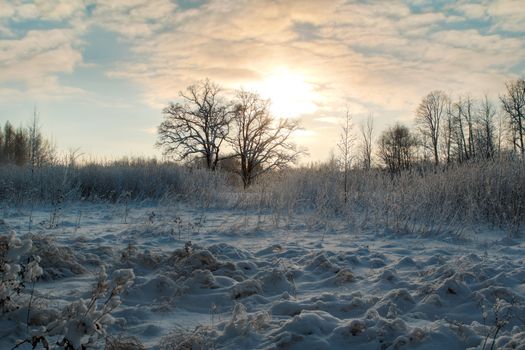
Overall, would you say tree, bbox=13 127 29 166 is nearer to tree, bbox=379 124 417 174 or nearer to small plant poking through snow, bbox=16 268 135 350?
tree, bbox=379 124 417 174

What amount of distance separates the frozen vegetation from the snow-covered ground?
14 millimetres

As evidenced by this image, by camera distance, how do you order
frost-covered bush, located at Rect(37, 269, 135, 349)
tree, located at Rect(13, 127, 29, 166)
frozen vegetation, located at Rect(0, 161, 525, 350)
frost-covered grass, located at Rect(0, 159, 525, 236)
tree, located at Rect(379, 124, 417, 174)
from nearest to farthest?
frost-covered bush, located at Rect(37, 269, 135, 349) < frozen vegetation, located at Rect(0, 161, 525, 350) < frost-covered grass, located at Rect(0, 159, 525, 236) < tree, located at Rect(379, 124, 417, 174) < tree, located at Rect(13, 127, 29, 166)

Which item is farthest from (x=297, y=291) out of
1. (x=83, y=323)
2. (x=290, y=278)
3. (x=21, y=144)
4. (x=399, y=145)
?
(x=21, y=144)

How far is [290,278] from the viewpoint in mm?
4449

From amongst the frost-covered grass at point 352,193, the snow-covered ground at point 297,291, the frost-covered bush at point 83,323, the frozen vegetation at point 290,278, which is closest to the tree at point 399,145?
the frost-covered grass at point 352,193

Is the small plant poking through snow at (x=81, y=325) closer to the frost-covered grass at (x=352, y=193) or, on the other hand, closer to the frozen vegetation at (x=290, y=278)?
the frozen vegetation at (x=290, y=278)

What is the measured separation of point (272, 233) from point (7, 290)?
5.27m

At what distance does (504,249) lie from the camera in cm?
589

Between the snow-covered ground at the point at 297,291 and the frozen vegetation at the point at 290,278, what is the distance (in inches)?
0.6

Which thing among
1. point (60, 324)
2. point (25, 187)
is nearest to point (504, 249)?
point (60, 324)

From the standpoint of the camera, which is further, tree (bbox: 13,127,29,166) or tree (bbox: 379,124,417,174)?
tree (bbox: 13,127,29,166)

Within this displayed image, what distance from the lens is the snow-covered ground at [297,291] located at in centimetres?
284

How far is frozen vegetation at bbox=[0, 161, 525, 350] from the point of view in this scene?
9.00 ft

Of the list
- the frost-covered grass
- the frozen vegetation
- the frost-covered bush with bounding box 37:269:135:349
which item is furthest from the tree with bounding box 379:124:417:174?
the frost-covered bush with bounding box 37:269:135:349
